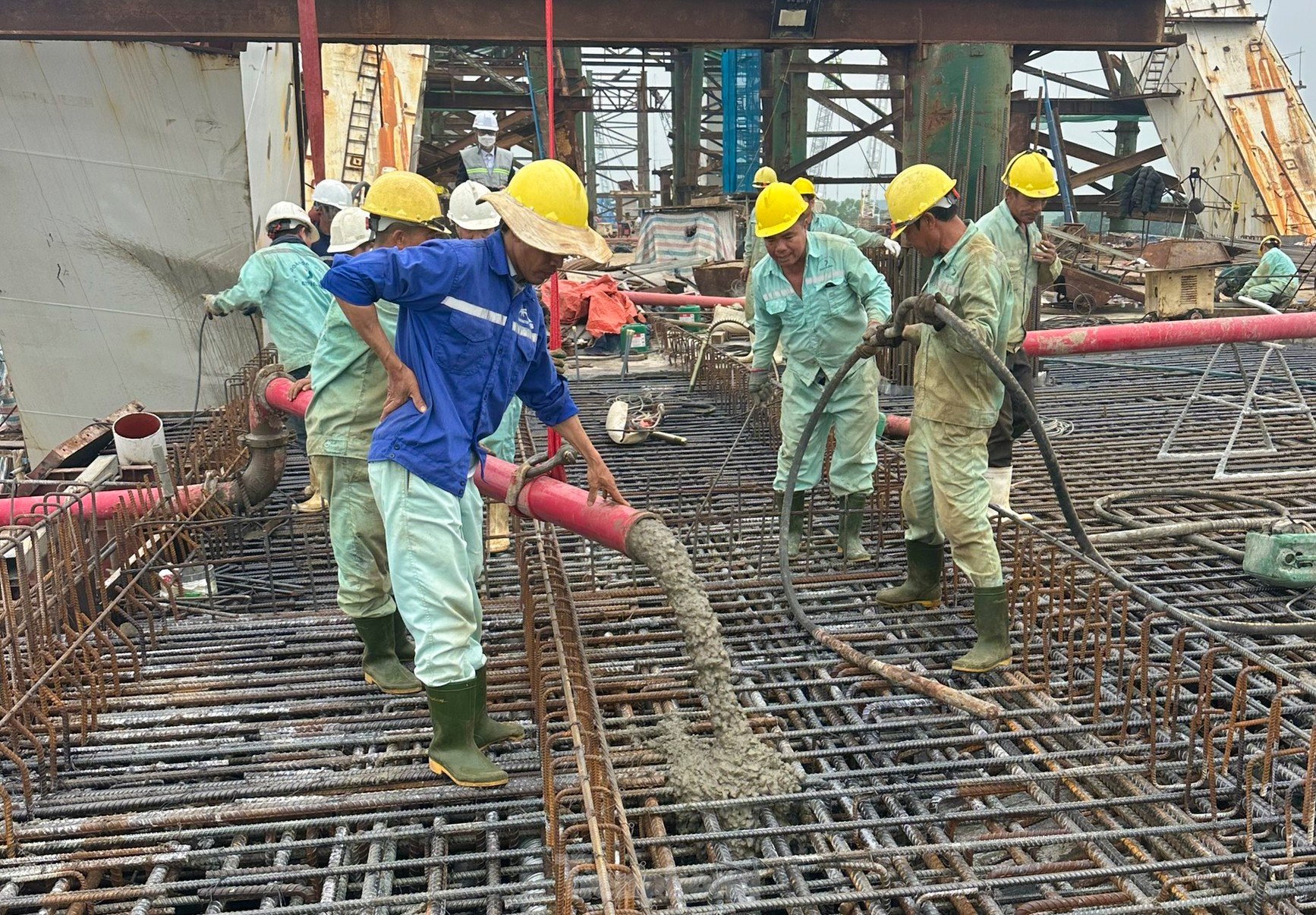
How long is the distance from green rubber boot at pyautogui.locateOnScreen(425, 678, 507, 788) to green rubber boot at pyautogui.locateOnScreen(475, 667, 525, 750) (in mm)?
121

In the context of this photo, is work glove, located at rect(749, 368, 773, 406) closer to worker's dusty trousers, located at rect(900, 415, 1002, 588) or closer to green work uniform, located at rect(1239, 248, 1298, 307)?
worker's dusty trousers, located at rect(900, 415, 1002, 588)

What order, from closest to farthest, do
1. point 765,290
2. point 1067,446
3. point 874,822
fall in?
point 874,822 < point 765,290 < point 1067,446

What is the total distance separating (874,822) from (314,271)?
4.17m

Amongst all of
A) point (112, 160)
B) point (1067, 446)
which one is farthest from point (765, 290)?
point (112, 160)

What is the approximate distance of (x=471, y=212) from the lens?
453 cm

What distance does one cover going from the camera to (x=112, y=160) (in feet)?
28.7

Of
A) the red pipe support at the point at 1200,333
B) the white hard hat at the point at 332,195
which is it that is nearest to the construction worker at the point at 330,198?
the white hard hat at the point at 332,195

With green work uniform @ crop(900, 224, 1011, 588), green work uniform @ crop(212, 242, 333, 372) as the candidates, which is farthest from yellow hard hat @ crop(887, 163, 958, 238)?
green work uniform @ crop(212, 242, 333, 372)

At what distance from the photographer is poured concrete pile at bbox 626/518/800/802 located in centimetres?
295

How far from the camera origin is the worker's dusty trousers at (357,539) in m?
3.40

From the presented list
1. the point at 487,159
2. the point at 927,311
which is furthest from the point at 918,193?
the point at 487,159

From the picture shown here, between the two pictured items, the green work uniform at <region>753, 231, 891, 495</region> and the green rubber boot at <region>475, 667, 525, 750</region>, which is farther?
the green work uniform at <region>753, 231, 891, 495</region>

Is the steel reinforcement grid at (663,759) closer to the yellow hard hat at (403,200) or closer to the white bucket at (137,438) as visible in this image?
the white bucket at (137,438)

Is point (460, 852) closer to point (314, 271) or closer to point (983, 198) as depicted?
point (314, 271)
